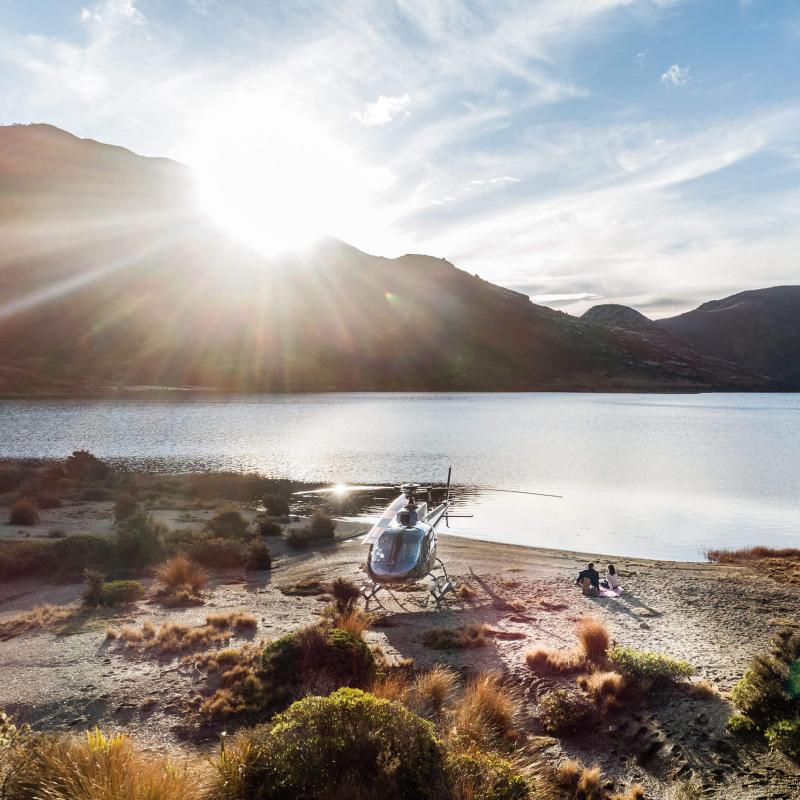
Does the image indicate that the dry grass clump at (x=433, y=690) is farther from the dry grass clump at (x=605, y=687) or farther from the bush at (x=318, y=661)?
the dry grass clump at (x=605, y=687)

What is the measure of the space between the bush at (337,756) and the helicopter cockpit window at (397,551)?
8246 mm

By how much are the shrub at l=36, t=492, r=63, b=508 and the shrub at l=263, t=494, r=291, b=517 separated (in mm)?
11938

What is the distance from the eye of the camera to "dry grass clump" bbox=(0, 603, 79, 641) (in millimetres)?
14477

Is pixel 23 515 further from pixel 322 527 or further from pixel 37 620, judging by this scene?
pixel 37 620

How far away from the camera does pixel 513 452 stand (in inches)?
2474

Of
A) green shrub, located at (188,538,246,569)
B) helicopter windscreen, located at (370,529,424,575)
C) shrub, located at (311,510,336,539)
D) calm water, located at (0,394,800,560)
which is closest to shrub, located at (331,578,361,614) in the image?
helicopter windscreen, located at (370,529,424,575)

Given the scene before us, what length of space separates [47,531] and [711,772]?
1097 inches

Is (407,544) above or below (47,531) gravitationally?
above

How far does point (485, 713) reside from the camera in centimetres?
1024

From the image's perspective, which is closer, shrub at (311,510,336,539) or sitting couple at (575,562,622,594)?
sitting couple at (575,562,622,594)

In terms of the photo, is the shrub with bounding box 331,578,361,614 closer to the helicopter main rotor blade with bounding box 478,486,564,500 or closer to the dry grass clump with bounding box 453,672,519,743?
the dry grass clump with bounding box 453,672,519,743

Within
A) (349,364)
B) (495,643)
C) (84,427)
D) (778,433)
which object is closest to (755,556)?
(495,643)

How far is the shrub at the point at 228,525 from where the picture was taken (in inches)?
1051

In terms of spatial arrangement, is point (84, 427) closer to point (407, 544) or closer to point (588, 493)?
point (588, 493)
